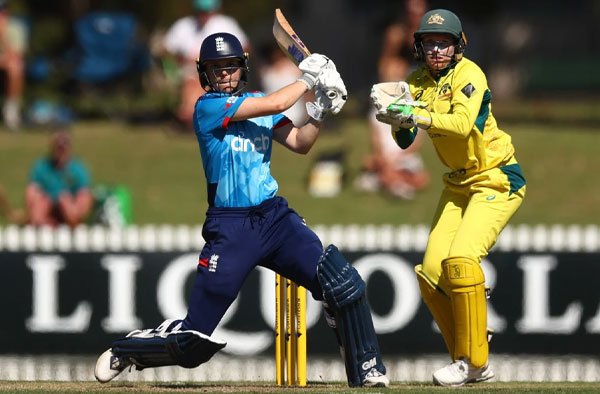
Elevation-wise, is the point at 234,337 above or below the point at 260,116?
below

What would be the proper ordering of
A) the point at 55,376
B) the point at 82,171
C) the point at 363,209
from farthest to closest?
1. the point at 363,209
2. the point at 82,171
3. the point at 55,376

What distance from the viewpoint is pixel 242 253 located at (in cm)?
705

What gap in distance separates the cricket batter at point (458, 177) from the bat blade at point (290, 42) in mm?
454

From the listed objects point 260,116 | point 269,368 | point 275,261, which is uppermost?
point 260,116

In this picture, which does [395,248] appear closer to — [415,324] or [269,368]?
[415,324]

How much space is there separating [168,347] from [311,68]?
167 centimetres

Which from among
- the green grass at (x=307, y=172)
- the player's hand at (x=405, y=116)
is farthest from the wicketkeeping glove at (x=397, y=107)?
the green grass at (x=307, y=172)

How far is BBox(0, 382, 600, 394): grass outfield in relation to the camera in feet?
23.3

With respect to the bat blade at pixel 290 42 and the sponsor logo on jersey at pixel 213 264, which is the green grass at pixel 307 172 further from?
the sponsor logo on jersey at pixel 213 264

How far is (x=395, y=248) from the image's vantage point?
11.3 m

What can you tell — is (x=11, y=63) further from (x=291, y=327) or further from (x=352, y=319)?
(x=352, y=319)

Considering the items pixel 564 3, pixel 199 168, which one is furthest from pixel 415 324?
pixel 564 3

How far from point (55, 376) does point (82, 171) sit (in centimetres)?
311

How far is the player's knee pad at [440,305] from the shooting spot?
7.82m
